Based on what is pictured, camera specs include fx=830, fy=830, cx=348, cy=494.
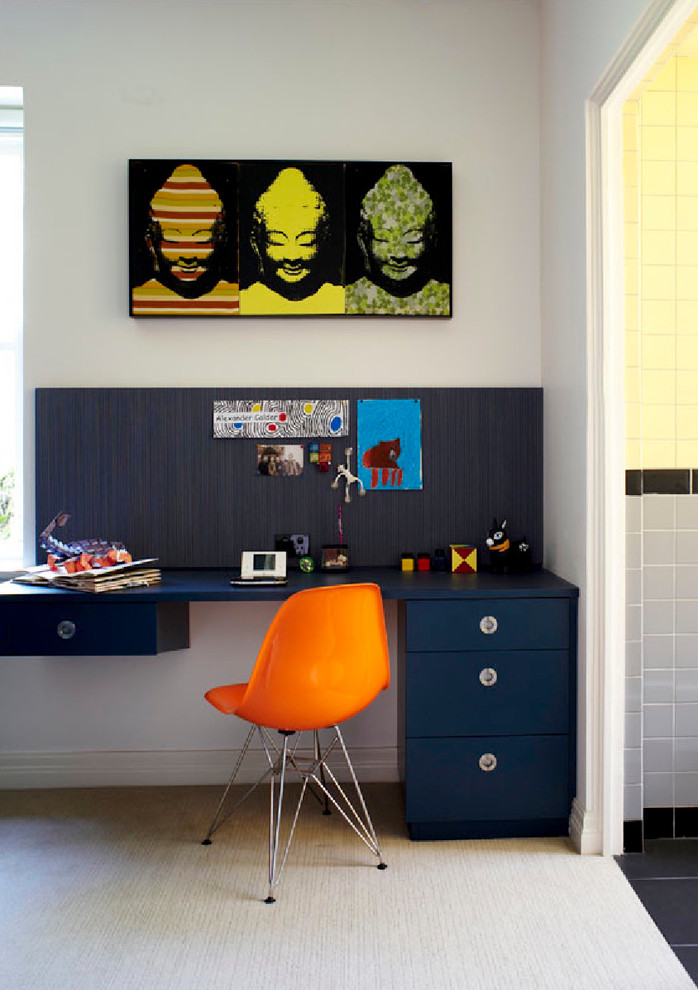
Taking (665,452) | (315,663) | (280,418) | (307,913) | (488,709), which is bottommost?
(307,913)

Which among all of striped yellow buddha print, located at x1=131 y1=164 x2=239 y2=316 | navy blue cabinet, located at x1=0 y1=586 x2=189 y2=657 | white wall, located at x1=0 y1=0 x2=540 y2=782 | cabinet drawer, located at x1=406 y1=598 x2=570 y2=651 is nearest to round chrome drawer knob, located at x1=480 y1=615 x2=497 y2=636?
cabinet drawer, located at x1=406 y1=598 x2=570 y2=651

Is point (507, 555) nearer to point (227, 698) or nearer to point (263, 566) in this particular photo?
point (263, 566)

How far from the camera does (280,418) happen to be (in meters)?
3.21

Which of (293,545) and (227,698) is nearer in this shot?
(227,698)

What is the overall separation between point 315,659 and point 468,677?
0.59 m

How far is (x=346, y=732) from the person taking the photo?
326 centimetres

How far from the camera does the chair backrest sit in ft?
7.79

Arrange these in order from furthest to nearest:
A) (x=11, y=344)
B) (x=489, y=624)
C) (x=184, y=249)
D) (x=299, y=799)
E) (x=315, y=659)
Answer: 1. (x=11, y=344)
2. (x=184, y=249)
3. (x=299, y=799)
4. (x=489, y=624)
5. (x=315, y=659)

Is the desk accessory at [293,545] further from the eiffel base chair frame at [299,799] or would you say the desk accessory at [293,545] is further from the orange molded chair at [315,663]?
the orange molded chair at [315,663]

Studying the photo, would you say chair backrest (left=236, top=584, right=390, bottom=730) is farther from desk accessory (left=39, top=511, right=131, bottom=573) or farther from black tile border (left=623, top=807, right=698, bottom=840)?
black tile border (left=623, top=807, right=698, bottom=840)

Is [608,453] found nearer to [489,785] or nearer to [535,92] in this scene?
[489,785]

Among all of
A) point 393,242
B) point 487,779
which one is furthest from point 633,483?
point 393,242

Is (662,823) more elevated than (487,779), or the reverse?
(487,779)

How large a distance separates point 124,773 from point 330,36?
9.73 feet
